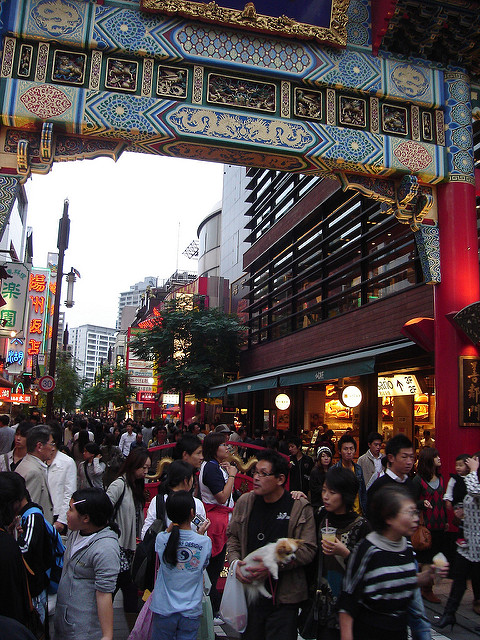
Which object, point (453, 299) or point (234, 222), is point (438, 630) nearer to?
point (453, 299)

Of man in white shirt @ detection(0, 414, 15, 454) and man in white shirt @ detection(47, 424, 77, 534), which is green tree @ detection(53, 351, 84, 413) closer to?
man in white shirt @ detection(0, 414, 15, 454)

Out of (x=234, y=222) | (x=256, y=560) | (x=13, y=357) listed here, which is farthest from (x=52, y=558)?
(x=234, y=222)

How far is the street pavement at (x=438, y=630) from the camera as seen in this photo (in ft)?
18.0

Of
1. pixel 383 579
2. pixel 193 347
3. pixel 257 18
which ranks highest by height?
pixel 257 18

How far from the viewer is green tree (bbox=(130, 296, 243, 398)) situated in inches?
1039

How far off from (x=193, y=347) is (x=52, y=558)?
2390cm

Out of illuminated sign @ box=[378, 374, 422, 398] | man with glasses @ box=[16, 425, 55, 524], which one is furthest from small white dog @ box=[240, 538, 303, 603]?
illuminated sign @ box=[378, 374, 422, 398]

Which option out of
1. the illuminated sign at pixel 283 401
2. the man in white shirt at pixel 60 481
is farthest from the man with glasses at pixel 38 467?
the illuminated sign at pixel 283 401

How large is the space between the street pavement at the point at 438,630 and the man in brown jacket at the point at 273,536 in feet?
6.74

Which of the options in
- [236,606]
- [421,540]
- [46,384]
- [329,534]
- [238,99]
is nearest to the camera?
[329,534]

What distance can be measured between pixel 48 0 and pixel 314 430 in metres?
14.8

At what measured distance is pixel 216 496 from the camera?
5680mm

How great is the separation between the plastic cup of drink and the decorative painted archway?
286 inches

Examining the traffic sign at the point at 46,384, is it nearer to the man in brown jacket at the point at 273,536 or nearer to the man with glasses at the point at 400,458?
the man with glasses at the point at 400,458
